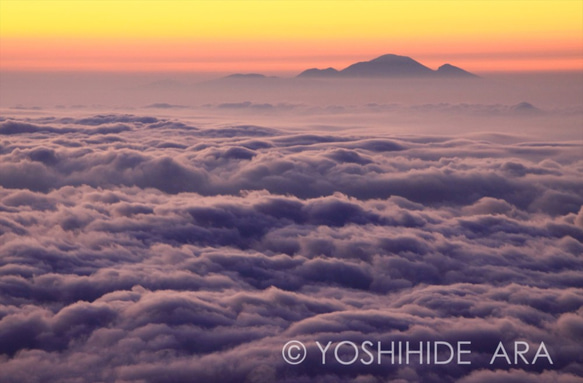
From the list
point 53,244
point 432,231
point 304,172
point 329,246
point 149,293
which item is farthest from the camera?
point 304,172

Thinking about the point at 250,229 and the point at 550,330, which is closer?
the point at 550,330

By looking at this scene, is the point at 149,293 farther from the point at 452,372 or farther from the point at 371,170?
the point at 371,170

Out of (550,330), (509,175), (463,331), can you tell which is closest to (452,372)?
(463,331)

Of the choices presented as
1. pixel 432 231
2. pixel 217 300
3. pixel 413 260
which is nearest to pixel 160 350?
pixel 217 300

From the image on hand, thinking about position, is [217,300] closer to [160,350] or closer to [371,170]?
[160,350]

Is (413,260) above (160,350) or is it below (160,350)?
below

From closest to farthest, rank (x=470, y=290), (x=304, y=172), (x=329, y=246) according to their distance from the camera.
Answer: (x=470, y=290) < (x=329, y=246) < (x=304, y=172)
